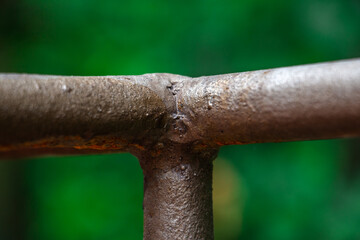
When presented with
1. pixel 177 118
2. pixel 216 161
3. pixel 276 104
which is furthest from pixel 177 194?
pixel 216 161

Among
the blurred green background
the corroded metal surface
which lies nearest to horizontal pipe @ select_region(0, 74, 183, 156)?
the corroded metal surface

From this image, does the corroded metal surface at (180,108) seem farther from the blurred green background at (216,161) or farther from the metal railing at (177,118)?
the blurred green background at (216,161)

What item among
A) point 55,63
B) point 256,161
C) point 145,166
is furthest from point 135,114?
point 55,63

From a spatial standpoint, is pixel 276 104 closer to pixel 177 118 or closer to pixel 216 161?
pixel 177 118

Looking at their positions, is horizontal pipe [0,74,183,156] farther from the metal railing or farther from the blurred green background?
the blurred green background

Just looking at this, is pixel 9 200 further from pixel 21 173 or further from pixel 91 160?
pixel 91 160

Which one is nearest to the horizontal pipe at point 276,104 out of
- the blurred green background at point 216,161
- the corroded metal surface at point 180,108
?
the corroded metal surface at point 180,108

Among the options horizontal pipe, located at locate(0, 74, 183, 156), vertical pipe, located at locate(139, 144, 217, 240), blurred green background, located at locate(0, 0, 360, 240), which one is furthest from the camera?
blurred green background, located at locate(0, 0, 360, 240)
